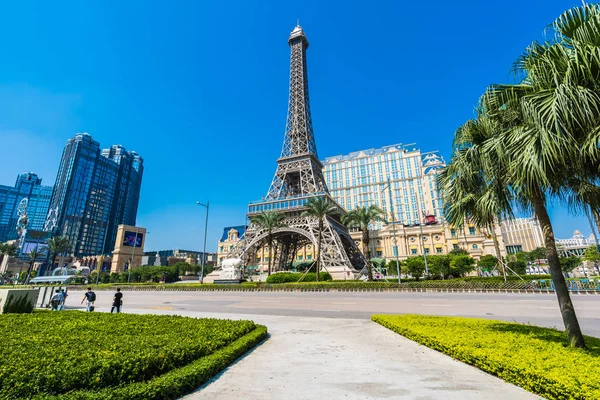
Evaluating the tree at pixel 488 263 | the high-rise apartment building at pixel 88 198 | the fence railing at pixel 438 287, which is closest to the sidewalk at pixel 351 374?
the fence railing at pixel 438 287

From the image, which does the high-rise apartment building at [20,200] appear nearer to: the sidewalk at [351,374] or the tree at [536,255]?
the sidewalk at [351,374]

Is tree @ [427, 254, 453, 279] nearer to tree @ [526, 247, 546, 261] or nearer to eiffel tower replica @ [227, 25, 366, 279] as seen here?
eiffel tower replica @ [227, 25, 366, 279]

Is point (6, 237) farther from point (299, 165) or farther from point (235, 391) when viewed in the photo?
point (235, 391)

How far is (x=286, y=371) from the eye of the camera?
6.14m

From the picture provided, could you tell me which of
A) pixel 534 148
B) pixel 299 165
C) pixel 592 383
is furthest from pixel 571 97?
pixel 299 165

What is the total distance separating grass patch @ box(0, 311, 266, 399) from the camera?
4176mm

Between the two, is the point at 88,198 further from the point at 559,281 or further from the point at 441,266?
the point at 559,281

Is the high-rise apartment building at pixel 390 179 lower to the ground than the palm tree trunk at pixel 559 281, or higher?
higher

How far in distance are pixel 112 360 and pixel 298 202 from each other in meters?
46.6

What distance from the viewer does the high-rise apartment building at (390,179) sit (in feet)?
300

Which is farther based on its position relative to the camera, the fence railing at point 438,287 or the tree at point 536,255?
the tree at point 536,255

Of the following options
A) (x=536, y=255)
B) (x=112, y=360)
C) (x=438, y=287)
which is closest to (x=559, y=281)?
(x=112, y=360)

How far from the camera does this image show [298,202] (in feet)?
168

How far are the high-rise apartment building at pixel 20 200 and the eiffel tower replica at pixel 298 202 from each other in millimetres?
140989
